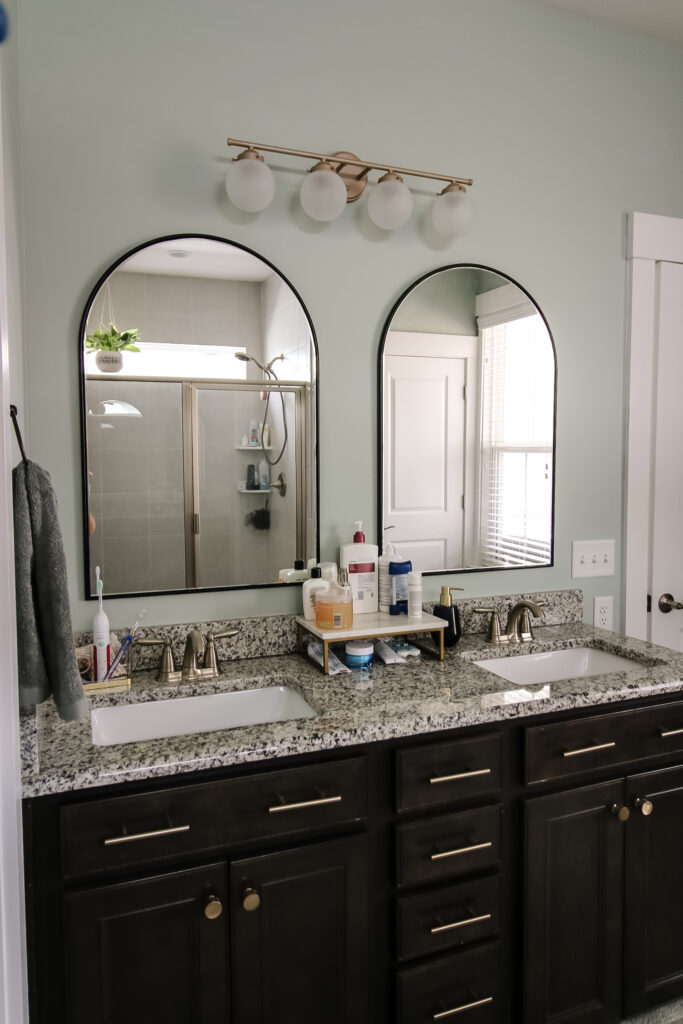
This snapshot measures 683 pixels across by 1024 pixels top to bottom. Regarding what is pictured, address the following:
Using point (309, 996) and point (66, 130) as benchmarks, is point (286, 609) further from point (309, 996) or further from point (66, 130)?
point (66, 130)

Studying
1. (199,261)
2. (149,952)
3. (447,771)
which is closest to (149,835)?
(149,952)

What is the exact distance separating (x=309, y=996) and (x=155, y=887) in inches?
16.5

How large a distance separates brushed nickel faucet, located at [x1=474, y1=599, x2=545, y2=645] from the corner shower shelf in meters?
0.21

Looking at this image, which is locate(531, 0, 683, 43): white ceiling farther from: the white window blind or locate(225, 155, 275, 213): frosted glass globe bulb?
locate(225, 155, 275, 213): frosted glass globe bulb

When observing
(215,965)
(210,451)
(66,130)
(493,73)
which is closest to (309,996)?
(215,965)

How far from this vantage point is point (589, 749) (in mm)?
1673

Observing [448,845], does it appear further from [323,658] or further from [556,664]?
[556,664]

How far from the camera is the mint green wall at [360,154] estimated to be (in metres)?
1.70

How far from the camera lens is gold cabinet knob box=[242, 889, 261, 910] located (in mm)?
1341

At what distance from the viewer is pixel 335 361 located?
198 cm

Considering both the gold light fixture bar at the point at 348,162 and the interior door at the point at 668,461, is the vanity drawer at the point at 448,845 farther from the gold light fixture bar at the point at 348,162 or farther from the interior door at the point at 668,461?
the gold light fixture bar at the point at 348,162

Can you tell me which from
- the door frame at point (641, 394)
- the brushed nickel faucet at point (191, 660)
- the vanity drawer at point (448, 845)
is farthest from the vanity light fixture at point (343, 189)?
the vanity drawer at point (448, 845)

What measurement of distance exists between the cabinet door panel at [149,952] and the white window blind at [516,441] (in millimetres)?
1285

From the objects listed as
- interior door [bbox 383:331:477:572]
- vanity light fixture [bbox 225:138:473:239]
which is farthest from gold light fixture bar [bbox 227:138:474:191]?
interior door [bbox 383:331:477:572]
